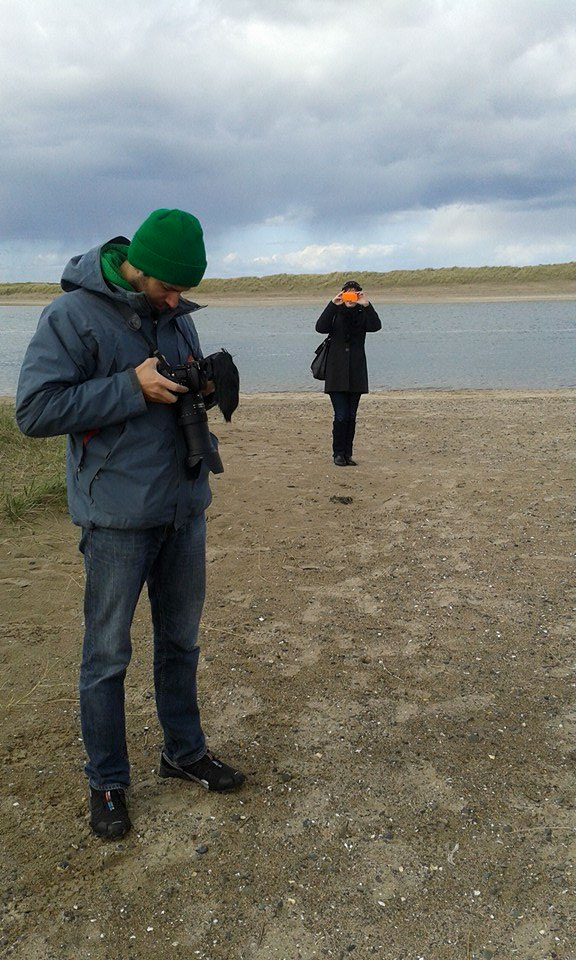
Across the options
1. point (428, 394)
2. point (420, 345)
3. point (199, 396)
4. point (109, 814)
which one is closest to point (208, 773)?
point (109, 814)

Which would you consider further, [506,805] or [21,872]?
[506,805]

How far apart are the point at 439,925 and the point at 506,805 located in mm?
641

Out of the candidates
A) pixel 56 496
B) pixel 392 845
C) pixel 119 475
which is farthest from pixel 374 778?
pixel 56 496

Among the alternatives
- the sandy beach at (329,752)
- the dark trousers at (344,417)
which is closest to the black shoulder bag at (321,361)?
the dark trousers at (344,417)

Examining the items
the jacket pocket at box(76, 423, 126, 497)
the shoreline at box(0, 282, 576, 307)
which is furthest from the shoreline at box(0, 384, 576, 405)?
the shoreline at box(0, 282, 576, 307)

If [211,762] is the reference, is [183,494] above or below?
above

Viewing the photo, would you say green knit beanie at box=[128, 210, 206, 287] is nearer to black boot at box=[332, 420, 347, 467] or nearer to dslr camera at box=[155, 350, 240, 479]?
dslr camera at box=[155, 350, 240, 479]

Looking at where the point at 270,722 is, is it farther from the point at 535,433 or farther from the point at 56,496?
the point at 535,433

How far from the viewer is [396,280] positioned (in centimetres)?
4647

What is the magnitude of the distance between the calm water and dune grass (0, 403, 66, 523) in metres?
7.40

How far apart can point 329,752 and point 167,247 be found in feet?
6.64

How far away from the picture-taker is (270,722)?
138 inches

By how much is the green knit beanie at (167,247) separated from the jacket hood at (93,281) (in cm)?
9

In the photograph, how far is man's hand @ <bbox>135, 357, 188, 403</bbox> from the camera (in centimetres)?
252
